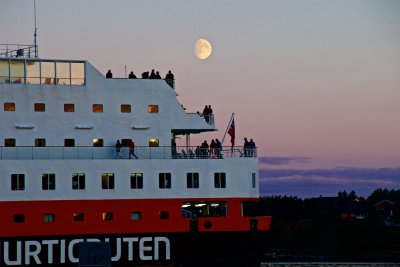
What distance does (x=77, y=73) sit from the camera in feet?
170

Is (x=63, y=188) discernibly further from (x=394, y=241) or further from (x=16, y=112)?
(x=394, y=241)

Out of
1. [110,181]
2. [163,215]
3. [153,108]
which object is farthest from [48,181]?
[153,108]

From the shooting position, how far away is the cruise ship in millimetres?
49250

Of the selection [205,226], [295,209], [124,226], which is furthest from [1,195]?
[295,209]

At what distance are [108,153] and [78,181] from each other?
7.59 feet

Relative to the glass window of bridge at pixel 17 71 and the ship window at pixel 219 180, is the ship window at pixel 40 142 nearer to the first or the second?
the glass window of bridge at pixel 17 71

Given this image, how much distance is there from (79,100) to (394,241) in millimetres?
51233

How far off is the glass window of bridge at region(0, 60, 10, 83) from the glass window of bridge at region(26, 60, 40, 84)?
920 millimetres

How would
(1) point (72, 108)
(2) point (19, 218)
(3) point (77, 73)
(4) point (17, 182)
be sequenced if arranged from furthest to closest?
(3) point (77, 73) < (1) point (72, 108) < (4) point (17, 182) < (2) point (19, 218)

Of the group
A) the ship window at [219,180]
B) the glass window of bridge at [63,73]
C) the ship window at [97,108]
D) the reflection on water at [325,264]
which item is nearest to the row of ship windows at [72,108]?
the ship window at [97,108]

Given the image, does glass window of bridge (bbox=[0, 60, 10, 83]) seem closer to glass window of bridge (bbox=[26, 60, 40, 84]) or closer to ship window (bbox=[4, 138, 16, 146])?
glass window of bridge (bbox=[26, 60, 40, 84])

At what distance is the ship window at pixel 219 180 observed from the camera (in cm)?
5147

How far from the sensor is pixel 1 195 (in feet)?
161

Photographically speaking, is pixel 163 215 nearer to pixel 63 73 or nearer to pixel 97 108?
pixel 97 108
